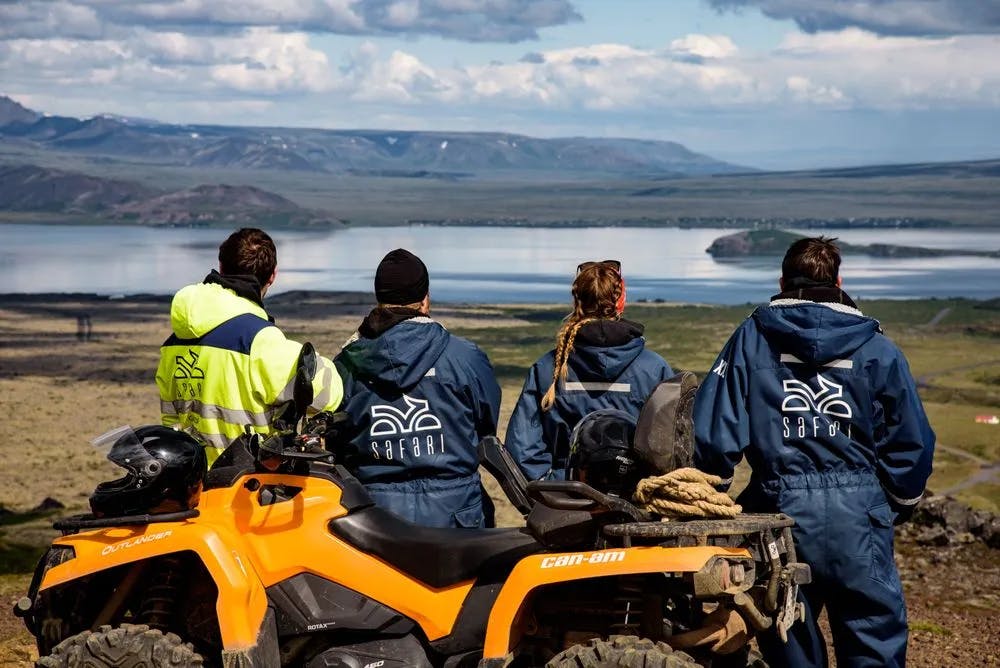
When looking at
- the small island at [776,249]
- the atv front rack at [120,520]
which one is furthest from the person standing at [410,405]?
the small island at [776,249]

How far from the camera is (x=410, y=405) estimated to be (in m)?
6.25

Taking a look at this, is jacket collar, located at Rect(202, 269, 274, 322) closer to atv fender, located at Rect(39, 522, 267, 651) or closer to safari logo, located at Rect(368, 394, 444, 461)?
safari logo, located at Rect(368, 394, 444, 461)

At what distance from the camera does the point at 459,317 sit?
177ft

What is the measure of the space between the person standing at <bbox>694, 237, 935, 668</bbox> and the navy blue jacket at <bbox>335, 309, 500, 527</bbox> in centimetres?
98

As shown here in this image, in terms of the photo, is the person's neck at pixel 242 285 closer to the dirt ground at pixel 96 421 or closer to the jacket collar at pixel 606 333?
the jacket collar at pixel 606 333

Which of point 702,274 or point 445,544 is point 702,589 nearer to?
point 445,544

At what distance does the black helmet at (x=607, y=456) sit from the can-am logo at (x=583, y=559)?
0.36 meters

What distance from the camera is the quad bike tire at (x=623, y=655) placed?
484cm

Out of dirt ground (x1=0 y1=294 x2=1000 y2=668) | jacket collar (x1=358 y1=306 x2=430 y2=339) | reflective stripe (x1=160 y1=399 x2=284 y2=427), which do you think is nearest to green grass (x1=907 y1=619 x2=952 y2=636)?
dirt ground (x1=0 y1=294 x2=1000 y2=668)

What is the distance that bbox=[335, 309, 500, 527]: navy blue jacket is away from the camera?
6238 millimetres

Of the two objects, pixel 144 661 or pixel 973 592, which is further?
pixel 973 592

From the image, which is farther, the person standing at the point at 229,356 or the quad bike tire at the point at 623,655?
the person standing at the point at 229,356

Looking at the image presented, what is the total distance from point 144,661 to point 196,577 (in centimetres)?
38

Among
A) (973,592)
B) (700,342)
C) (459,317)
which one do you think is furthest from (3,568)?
(459,317)
